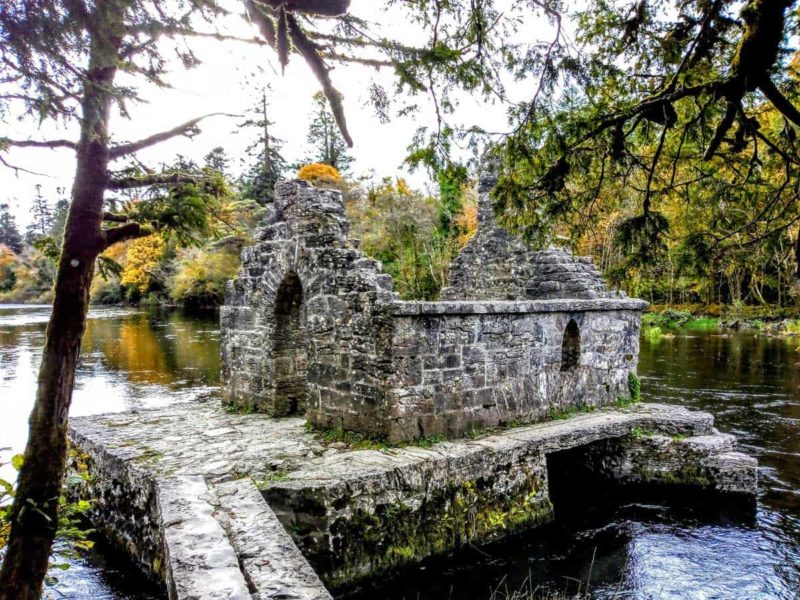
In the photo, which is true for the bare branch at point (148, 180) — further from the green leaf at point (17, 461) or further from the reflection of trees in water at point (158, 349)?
the reflection of trees in water at point (158, 349)

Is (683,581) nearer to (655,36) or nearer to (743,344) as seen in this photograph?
(655,36)

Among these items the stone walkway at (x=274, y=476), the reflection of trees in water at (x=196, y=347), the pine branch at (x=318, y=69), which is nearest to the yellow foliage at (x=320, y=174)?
the reflection of trees in water at (x=196, y=347)

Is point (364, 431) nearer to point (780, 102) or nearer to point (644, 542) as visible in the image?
point (644, 542)

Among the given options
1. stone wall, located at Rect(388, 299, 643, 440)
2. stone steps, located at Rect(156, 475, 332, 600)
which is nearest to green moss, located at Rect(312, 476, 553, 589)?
stone wall, located at Rect(388, 299, 643, 440)

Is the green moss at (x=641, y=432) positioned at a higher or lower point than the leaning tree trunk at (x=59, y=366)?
lower

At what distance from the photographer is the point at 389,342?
6961 mm

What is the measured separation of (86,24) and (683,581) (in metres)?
7.05

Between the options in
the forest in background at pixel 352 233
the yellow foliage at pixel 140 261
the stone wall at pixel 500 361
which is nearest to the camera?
the stone wall at pixel 500 361

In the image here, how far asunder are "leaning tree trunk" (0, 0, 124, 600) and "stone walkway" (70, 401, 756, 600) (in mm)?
829

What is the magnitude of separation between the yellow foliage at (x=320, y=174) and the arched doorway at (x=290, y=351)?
85.0 ft

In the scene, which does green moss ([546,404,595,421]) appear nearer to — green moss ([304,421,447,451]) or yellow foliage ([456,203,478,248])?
green moss ([304,421,447,451])

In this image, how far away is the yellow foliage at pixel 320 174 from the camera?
34.5 meters

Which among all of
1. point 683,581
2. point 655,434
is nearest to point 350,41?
point 683,581

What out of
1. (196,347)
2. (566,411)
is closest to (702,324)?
(196,347)
